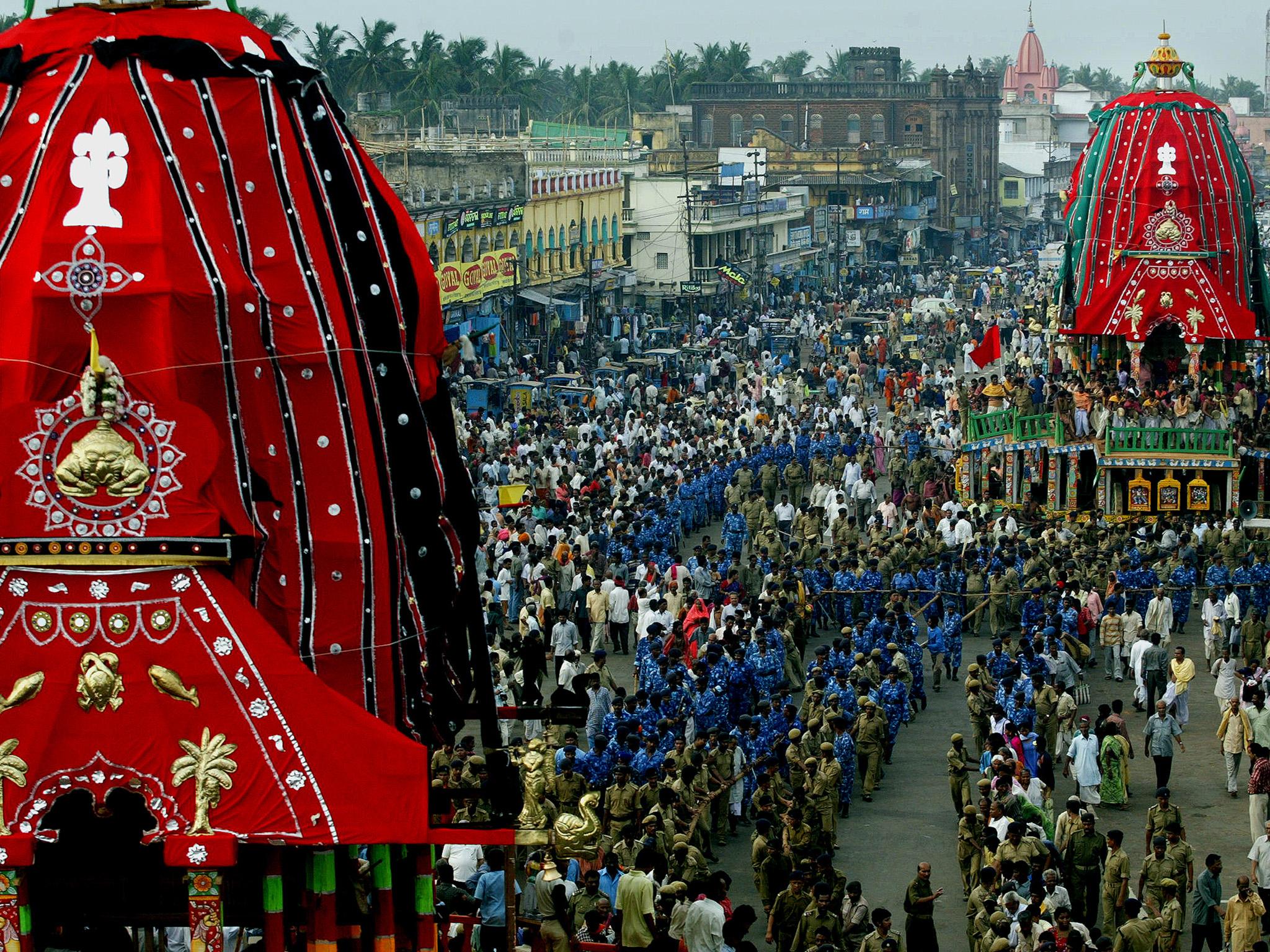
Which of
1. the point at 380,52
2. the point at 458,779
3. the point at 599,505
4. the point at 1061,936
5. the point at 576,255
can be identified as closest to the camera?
the point at 1061,936

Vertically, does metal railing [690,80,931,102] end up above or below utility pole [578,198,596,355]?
above

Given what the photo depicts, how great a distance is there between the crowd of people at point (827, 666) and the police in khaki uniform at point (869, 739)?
27 millimetres

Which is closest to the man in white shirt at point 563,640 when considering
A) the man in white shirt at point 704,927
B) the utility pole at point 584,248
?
the man in white shirt at point 704,927

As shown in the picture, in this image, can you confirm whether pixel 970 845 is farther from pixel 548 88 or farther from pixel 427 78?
pixel 548 88

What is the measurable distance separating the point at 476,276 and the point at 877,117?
194 feet

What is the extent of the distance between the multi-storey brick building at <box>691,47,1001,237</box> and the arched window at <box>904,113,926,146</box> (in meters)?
0.03

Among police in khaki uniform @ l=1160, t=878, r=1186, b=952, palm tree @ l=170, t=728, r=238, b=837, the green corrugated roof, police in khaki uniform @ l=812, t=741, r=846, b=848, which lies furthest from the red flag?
palm tree @ l=170, t=728, r=238, b=837

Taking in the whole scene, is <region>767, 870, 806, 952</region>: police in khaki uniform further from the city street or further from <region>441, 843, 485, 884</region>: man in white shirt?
<region>441, 843, 485, 884</region>: man in white shirt

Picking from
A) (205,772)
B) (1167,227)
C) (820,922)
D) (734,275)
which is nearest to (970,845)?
(820,922)

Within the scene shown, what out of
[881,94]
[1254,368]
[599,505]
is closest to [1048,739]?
[599,505]

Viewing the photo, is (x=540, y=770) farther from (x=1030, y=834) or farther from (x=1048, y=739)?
(x=1048, y=739)

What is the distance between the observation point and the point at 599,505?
1220 inches

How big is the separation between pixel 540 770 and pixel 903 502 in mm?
22638

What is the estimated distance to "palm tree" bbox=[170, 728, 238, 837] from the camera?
9.67 metres
